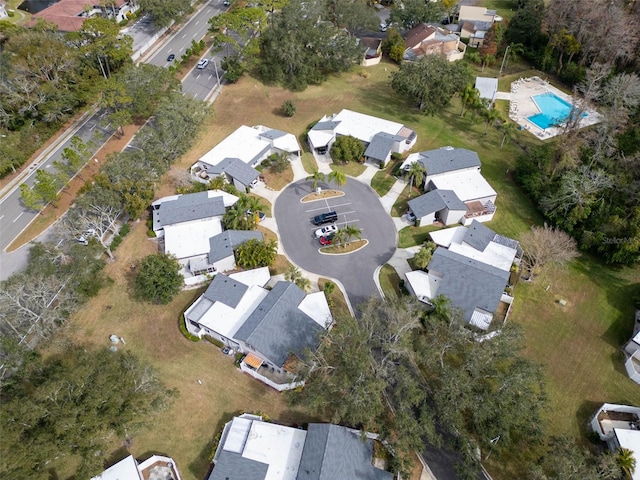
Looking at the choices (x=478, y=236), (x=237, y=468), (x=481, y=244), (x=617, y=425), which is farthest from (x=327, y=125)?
(x=617, y=425)

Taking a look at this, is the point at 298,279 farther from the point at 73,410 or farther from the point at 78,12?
the point at 78,12

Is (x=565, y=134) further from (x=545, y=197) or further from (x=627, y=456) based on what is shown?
(x=627, y=456)

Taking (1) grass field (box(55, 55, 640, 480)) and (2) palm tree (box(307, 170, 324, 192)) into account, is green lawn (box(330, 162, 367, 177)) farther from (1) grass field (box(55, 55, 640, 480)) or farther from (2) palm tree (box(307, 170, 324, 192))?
(1) grass field (box(55, 55, 640, 480))

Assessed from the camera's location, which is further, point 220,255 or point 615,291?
point 220,255

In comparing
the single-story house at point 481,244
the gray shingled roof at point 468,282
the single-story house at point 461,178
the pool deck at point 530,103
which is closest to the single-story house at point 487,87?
the pool deck at point 530,103

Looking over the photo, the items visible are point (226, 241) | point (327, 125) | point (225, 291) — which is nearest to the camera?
point (225, 291)

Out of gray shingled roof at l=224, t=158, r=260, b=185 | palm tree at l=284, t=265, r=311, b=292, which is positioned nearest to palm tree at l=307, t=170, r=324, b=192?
gray shingled roof at l=224, t=158, r=260, b=185
